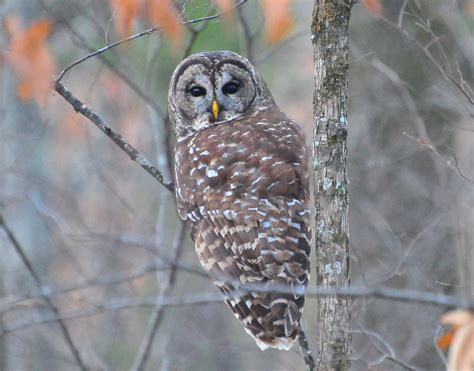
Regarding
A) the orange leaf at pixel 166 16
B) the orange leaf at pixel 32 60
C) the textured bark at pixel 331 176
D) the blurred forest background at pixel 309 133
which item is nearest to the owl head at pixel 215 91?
the blurred forest background at pixel 309 133

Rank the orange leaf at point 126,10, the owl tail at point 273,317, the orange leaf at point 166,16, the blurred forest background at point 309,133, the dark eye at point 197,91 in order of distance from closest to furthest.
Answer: the owl tail at point 273,317 < the orange leaf at point 166,16 < the orange leaf at point 126,10 < the blurred forest background at point 309,133 < the dark eye at point 197,91

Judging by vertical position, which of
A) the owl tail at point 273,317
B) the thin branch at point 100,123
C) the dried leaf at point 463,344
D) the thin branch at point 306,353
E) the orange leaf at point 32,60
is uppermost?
the orange leaf at point 32,60

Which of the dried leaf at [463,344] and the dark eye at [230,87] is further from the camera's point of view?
the dark eye at [230,87]

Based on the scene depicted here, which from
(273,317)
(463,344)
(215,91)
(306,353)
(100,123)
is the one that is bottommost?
(306,353)

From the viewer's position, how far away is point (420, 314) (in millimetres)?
6598

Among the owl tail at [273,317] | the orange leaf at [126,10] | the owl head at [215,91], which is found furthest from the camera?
the owl head at [215,91]

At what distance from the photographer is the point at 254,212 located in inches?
176

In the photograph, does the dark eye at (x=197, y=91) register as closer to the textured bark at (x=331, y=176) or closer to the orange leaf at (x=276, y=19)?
the orange leaf at (x=276, y=19)

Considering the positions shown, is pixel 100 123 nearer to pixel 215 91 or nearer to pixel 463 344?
pixel 215 91

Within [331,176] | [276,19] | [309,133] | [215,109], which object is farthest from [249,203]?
[309,133]

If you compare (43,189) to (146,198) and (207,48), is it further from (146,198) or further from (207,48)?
(146,198)

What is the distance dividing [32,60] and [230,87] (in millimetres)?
1397

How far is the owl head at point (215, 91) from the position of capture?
5.63m

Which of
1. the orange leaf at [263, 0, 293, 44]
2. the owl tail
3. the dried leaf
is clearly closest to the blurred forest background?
the orange leaf at [263, 0, 293, 44]
